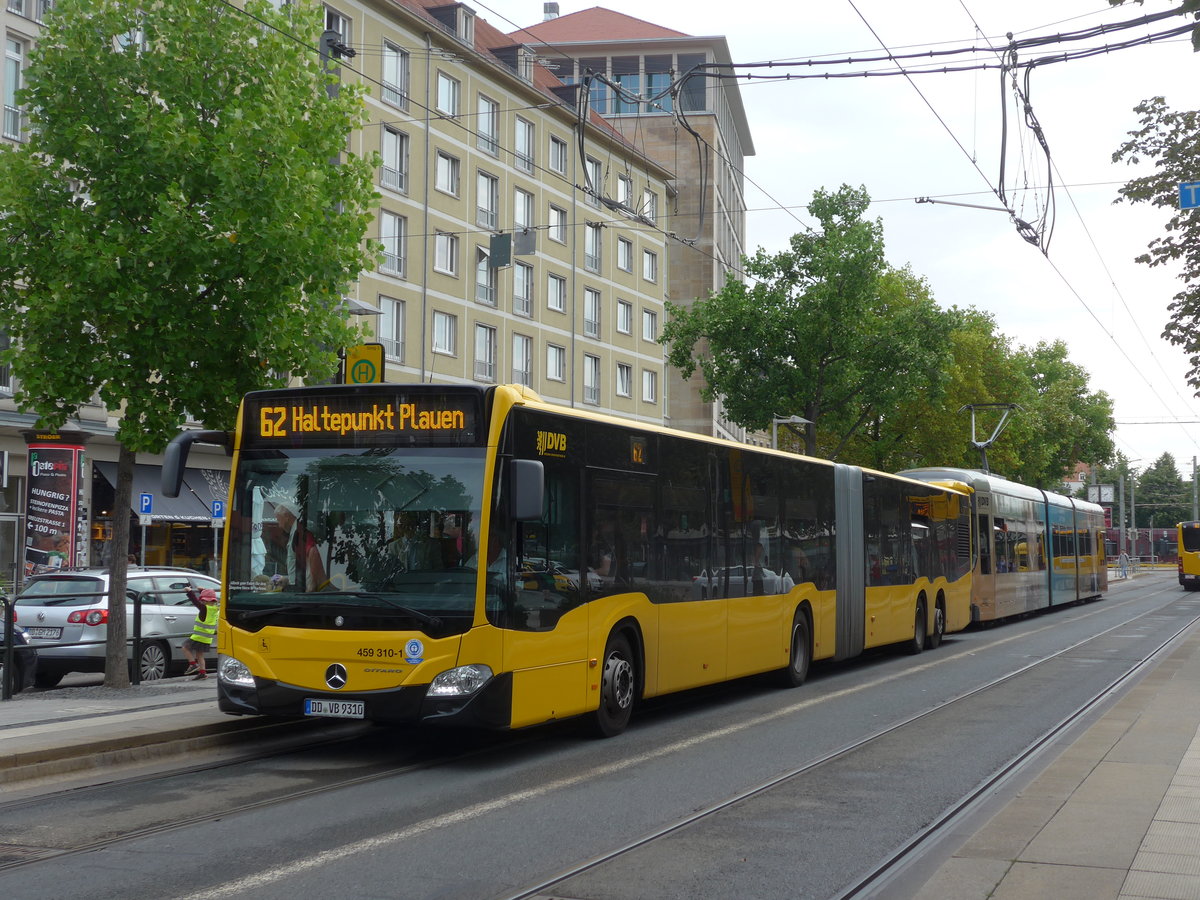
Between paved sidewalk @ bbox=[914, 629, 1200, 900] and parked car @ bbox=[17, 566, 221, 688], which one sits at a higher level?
parked car @ bbox=[17, 566, 221, 688]

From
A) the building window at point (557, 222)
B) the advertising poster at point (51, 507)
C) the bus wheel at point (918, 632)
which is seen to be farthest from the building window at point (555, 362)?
the bus wheel at point (918, 632)

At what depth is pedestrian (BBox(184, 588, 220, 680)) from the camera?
16750mm

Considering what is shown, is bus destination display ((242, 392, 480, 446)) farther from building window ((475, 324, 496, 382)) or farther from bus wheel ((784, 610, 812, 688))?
building window ((475, 324, 496, 382))

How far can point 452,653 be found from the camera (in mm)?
9727

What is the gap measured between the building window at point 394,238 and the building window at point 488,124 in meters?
5.72

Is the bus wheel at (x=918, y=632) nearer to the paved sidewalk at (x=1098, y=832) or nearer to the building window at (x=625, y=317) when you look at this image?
the paved sidewalk at (x=1098, y=832)

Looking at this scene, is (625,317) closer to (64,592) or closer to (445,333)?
(445,333)

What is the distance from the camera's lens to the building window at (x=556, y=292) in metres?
52.1

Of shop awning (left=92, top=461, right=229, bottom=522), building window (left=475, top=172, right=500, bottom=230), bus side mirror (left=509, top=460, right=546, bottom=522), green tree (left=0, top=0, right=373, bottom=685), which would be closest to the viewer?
bus side mirror (left=509, top=460, right=546, bottom=522)

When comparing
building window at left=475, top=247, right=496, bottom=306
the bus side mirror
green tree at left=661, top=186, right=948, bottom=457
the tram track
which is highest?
building window at left=475, top=247, right=496, bottom=306

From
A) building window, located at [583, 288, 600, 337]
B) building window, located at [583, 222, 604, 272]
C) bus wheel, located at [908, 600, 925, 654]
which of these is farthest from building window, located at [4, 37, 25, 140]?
building window, located at [583, 288, 600, 337]

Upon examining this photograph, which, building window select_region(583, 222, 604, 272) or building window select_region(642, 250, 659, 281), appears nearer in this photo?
building window select_region(583, 222, 604, 272)

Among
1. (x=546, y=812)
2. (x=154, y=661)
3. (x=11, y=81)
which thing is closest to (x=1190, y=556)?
(x=11, y=81)

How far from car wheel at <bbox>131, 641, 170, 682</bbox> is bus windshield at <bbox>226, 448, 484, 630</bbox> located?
25.3 ft
